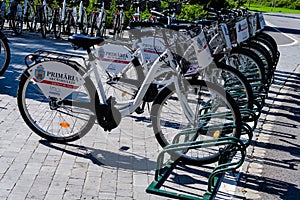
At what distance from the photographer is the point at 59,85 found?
5059 millimetres

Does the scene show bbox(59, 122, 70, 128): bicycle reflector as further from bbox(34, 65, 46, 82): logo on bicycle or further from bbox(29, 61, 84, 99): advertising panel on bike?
bbox(34, 65, 46, 82): logo on bicycle

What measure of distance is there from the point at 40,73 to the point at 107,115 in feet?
2.75

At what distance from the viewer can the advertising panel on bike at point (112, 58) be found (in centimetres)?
573

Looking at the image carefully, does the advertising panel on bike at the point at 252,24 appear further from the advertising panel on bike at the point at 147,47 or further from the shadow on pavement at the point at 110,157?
the shadow on pavement at the point at 110,157

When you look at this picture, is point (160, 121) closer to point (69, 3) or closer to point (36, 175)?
point (36, 175)

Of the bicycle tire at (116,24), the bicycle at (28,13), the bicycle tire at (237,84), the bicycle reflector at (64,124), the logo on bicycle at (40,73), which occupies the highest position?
the logo on bicycle at (40,73)

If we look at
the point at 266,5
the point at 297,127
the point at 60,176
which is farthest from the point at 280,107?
the point at 266,5

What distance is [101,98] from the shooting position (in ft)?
16.5

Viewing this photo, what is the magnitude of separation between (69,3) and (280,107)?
26.5ft

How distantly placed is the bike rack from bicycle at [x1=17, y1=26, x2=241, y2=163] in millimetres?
307

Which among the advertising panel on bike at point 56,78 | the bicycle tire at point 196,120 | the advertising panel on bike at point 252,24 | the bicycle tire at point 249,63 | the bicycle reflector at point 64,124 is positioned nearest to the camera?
the bicycle tire at point 196,120

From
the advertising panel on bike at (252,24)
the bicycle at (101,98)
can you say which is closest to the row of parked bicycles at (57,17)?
the advertising panel on bike at (252,24)

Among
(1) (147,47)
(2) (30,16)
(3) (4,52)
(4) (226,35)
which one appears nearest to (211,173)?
(1) (147,47)

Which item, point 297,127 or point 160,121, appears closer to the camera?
point 160,121
